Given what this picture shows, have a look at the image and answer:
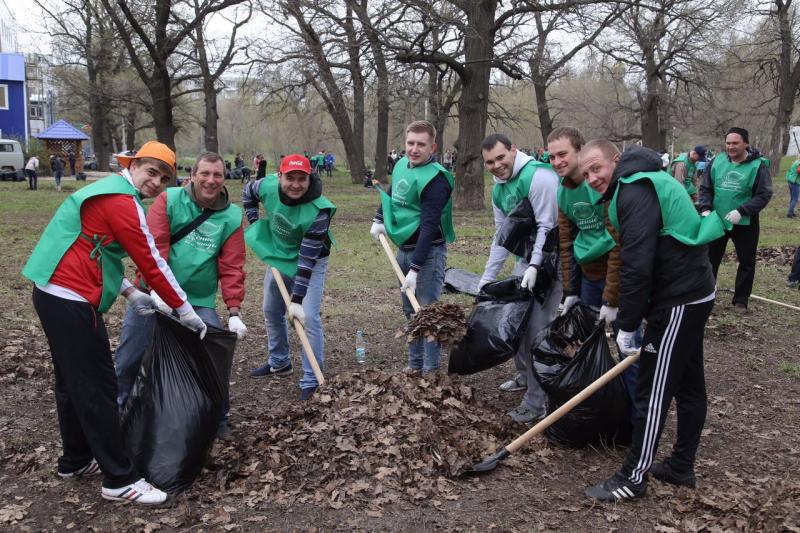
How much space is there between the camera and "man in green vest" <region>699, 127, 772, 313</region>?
689 cm

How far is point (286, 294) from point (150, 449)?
1.54m

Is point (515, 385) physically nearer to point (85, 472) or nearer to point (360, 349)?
point (360, 349)

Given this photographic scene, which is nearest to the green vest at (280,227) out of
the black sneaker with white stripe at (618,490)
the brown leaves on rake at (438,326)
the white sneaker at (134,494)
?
the brown leaves on rake at (438,326)

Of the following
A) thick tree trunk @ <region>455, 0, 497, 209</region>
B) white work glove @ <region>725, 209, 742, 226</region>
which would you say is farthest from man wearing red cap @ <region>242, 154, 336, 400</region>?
thick tree trunk @ <region>455, 0, 497, 209</region>

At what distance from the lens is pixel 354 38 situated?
14.6 m

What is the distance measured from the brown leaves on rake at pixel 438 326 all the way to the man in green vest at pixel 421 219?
0.84 ft

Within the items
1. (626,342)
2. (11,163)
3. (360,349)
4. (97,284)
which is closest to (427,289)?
(360,349)

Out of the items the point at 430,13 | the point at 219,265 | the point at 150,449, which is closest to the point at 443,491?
the point at 150,449

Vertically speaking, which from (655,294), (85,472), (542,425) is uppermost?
(655,294)

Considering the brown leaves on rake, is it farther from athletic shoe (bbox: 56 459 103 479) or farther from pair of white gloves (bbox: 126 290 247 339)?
athletic shoe (bbox: 56 459 103 479)

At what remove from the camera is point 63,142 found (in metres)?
31.9

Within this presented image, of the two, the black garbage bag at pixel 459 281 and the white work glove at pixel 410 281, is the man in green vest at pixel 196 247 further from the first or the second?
the black garbage bag at pixel 459 281

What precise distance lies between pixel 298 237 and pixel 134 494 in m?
2.05

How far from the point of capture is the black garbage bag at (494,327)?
168 inches
